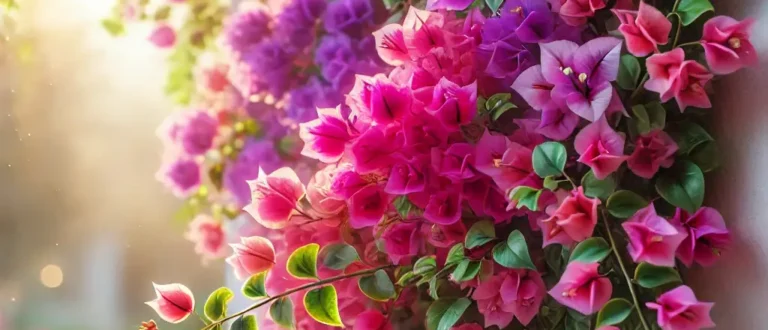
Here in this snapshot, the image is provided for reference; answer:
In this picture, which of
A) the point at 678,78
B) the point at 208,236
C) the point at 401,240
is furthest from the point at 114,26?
the point at 678,78

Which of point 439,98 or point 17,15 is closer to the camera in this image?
point 439,98

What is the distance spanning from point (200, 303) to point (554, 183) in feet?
2.10

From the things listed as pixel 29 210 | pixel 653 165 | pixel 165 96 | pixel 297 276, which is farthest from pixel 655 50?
pixel 29 210

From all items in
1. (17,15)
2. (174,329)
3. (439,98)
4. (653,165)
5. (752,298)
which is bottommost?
(174,329)

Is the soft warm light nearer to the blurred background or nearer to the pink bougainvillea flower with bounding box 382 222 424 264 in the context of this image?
the blurred background

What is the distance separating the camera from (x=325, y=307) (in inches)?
26.3

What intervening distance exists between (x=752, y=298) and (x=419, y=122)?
1.17 ft

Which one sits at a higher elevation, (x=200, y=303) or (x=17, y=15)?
(x=17, y=15)

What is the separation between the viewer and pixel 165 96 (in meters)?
1.04

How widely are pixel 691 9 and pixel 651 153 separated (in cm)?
14

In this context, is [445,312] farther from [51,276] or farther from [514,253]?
[51,276]

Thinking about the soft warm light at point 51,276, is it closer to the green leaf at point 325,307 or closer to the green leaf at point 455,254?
the green leaf at point 325,307

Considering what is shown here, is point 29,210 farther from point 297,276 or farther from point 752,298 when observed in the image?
point 752,298

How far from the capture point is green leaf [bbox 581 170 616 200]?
1.98 feet
